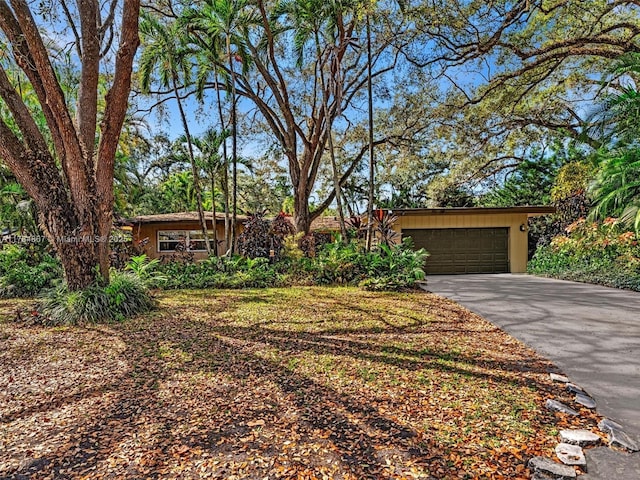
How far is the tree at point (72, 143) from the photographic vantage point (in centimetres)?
547

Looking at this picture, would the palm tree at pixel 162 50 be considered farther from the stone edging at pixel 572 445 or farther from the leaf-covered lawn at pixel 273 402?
the stone edging at pixel 572 445

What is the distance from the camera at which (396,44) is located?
9.78 metres

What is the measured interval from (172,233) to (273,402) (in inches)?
556

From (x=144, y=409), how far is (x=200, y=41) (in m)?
10.4

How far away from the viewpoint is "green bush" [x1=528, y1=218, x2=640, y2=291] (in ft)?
27.1

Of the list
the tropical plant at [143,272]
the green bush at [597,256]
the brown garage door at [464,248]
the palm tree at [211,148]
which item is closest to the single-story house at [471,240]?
the brown garage door at [464,248]

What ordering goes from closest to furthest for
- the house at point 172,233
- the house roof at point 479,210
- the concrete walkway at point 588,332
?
the concrete walkway at point 588,332 → the house roof at point 479,210 → the house at point 172,233

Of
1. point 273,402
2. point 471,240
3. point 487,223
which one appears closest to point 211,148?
point 471,240

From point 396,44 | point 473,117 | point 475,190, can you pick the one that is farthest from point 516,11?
point 475,190

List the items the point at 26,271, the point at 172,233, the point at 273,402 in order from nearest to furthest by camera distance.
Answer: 1. the point at 273,402
2. the point at 26,271
3. the point at 172,233

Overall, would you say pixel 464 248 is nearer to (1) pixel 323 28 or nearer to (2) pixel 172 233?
(1) pixel 323 28

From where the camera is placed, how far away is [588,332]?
4516mm

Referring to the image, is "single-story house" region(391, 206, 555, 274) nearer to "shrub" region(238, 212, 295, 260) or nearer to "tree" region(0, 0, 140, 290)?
"shrub" region(238, 212, 295, 260)

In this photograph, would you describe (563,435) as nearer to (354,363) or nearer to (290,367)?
(354,363)
